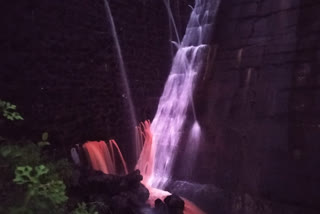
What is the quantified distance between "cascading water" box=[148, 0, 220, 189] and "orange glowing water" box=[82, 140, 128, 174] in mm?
1238

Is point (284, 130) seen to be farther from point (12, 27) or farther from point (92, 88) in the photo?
point (12, 27)

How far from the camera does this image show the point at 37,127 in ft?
21.9

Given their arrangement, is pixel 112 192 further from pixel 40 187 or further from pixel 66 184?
pixel 40 187

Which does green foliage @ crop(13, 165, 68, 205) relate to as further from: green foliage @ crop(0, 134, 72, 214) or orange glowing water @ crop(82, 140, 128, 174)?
orange glowing water @ crop(82, 140, 128, 174)

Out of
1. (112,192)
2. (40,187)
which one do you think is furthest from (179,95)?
(40,187)

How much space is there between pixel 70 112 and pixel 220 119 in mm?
3775

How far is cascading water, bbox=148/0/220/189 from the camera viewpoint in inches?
349

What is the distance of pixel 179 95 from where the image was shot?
9516mm

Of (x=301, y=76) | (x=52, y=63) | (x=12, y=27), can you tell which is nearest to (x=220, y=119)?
(x=301, y=76)

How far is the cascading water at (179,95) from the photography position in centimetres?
886

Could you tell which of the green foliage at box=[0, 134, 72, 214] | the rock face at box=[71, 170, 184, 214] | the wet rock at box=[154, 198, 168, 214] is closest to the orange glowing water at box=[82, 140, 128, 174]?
the rock face at box=[71, 170, 184, 214]

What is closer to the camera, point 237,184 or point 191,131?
point 237,184

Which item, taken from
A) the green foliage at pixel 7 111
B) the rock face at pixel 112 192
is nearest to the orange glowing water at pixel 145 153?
the rock face at pixel 112 192

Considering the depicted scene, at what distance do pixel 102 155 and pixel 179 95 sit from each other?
3031 millimetres
